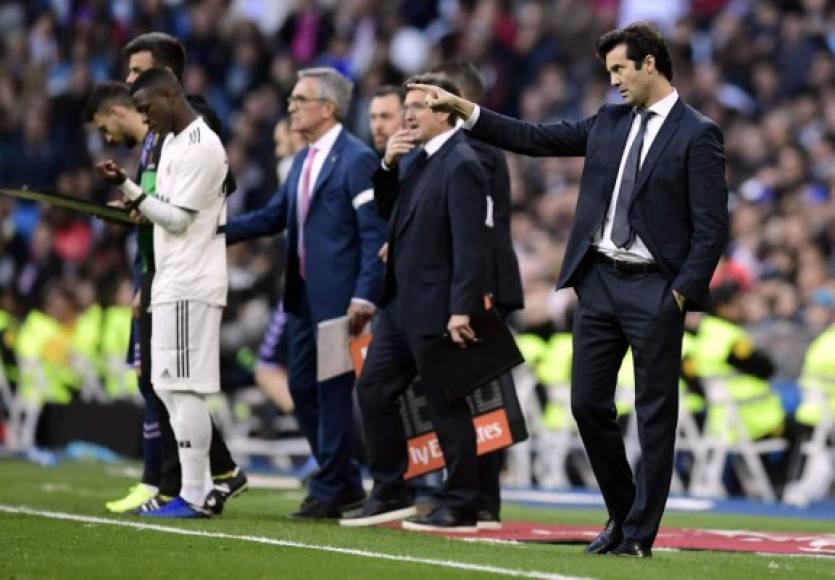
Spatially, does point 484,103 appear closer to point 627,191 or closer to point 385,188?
point 385,188

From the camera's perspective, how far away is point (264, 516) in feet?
32.4

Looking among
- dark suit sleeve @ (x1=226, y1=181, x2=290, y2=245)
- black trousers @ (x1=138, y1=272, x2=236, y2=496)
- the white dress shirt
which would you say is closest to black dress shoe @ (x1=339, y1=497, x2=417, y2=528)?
black trousers @ (x1=138, y1=272, x2=236, y2=496)

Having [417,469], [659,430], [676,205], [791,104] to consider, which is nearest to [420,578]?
[659,430]

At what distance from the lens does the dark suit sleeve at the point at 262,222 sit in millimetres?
10305

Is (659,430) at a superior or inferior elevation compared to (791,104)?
inferior

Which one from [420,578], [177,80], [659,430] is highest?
[177,80]

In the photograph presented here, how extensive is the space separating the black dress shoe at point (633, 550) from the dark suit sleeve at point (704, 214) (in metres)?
0.99

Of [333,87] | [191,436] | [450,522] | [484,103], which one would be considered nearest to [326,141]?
[333,87]

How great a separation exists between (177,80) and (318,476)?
2158 mm

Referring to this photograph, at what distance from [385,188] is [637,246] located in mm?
2126

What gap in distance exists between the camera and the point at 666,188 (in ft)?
24.8

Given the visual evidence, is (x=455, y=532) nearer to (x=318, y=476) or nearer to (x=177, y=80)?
(x=318, y=476)

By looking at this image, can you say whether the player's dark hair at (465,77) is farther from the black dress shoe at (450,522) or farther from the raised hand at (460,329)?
the black dress shoe at (450,522)

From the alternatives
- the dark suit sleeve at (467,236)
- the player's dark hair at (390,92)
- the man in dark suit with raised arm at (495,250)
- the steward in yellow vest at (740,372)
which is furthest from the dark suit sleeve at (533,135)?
Result: the steward in yellow vest at (740,372)
